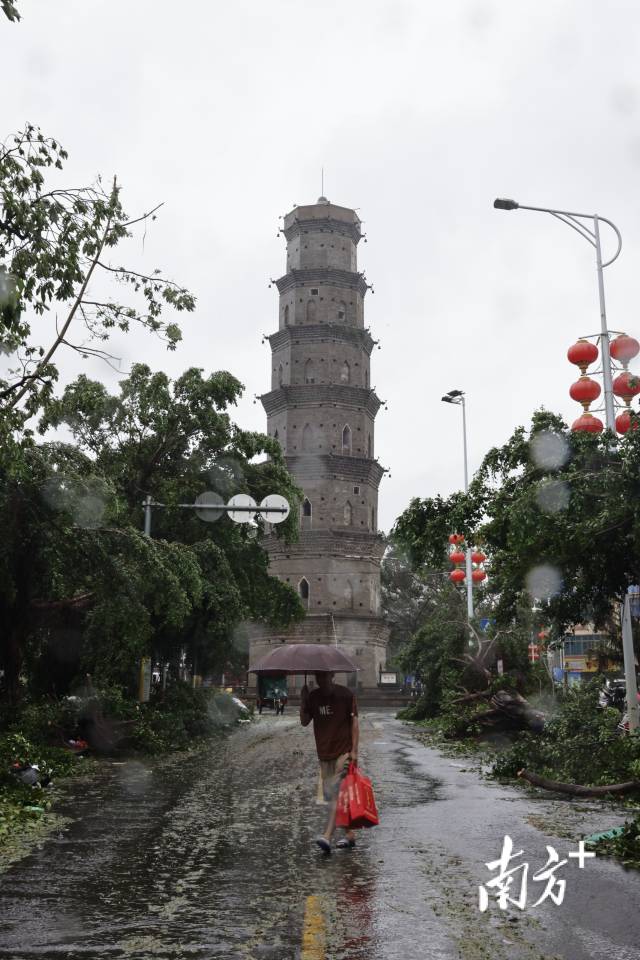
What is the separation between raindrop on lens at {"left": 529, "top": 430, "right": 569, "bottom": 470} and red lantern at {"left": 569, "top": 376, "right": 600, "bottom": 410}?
2120mm

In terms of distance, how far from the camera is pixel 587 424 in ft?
45.9

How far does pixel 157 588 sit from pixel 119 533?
1.36 metres

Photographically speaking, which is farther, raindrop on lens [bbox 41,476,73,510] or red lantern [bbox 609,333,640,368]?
raindrop on lens [bbox 41,476,73,510]

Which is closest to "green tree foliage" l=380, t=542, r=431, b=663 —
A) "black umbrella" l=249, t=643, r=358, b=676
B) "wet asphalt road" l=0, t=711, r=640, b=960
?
"wet asphalt road" l=0, t=711, r=640, b=960

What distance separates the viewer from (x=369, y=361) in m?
61.3

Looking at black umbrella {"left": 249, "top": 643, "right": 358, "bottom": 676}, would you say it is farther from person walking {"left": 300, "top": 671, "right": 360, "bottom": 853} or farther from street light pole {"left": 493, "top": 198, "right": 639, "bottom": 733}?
street light pole {"left": 493, "top": 198, "right": 639, "bottom": 733}

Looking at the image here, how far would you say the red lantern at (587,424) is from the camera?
1378 centimetres

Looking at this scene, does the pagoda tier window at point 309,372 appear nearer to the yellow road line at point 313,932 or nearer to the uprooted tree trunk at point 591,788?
the uprooted tree trunk at point 591,788

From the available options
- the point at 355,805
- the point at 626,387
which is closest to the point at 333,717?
the point at 355,805

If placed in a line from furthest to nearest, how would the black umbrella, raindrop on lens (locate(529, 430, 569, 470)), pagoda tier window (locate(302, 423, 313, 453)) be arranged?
pagoda tier window (locate(302, 423, 313, 453))
raindrop on lens (locate(529, 430, 569, 470))
the black umbrella

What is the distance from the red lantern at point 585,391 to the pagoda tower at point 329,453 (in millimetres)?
41868

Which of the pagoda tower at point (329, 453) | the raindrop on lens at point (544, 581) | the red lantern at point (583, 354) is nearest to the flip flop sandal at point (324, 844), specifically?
the raindrop on lens at point (544, 581)

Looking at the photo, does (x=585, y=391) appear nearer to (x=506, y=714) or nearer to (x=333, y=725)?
(x=333, y=725)

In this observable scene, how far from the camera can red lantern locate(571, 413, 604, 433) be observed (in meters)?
13.8
